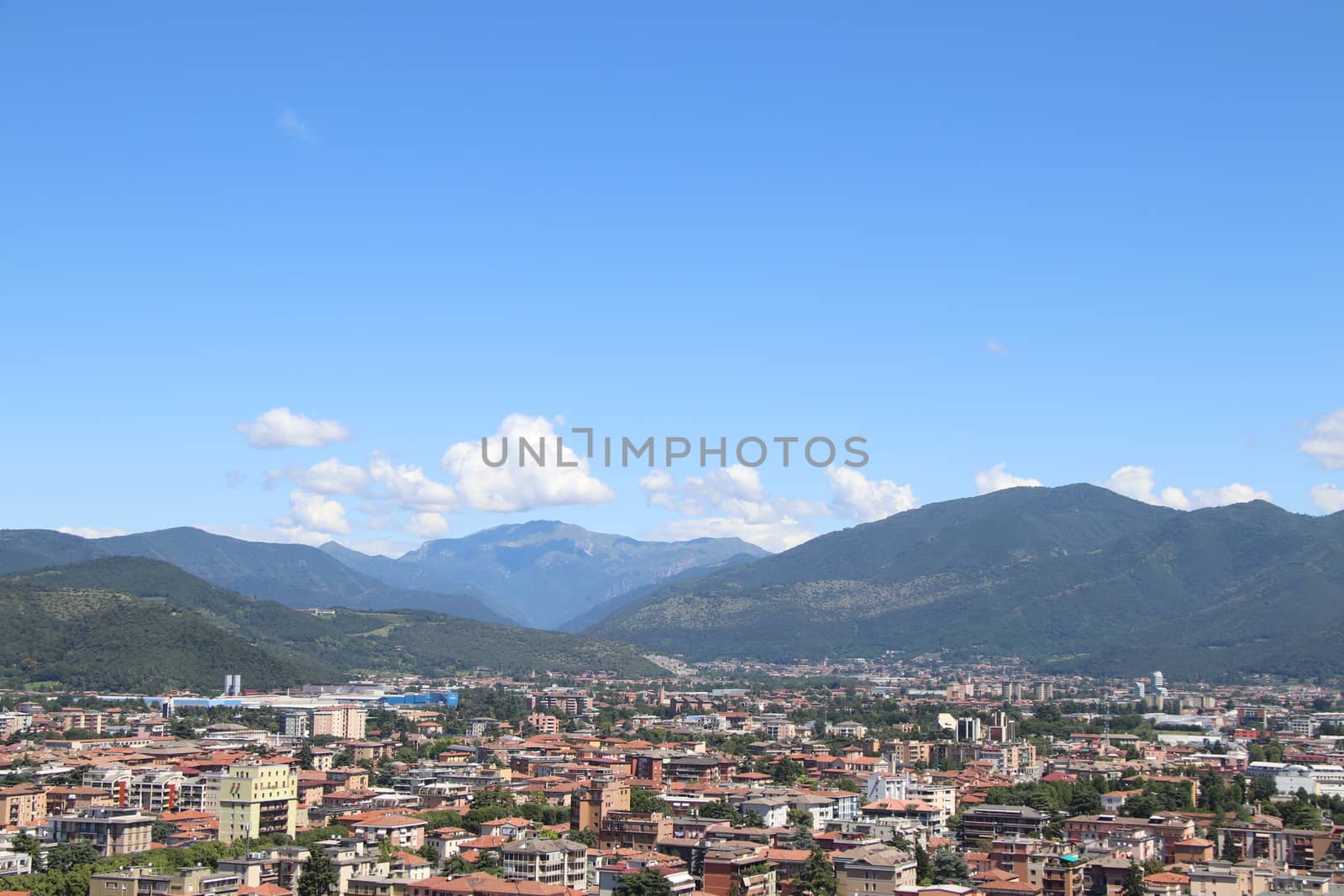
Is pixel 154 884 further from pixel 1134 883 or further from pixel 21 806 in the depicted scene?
pixel 1134 883

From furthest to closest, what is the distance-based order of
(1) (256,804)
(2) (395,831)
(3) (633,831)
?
(1) (256,804)
(3) (633,831)
(2) (395,831)

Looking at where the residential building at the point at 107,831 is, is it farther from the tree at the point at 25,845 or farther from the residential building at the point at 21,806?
the residential building at the point at 21,806

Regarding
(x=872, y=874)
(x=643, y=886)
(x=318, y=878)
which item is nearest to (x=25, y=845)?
(x=318, y=878)

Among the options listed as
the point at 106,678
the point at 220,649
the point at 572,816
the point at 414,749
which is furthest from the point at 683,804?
the point at 220,649

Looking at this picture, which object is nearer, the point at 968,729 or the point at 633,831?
the point at 633,831

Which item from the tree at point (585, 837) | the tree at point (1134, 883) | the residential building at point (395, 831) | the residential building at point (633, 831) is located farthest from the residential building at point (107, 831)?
the tree at point (1134, 883)

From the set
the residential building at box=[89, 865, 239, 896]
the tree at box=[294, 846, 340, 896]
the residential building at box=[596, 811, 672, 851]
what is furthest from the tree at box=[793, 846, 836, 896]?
the residential building at box=[89, 865, 239, 896]
